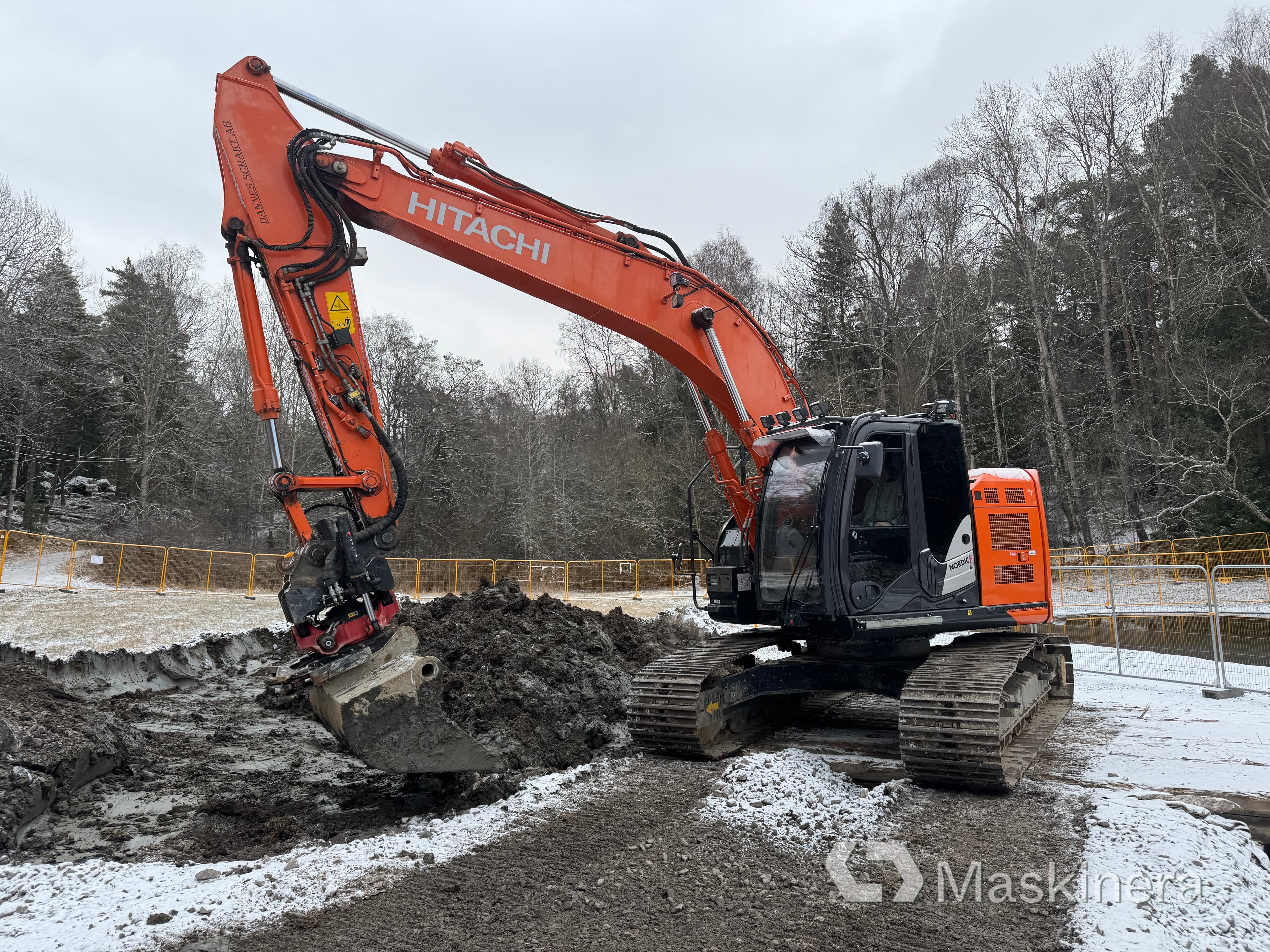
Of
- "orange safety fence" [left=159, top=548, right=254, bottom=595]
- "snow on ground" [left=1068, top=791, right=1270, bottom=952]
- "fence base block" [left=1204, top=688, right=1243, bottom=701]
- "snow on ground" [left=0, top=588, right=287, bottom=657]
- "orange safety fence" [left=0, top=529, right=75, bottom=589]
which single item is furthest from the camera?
"orange safety fence" [left=159, top=548, right=254, bottom=595]

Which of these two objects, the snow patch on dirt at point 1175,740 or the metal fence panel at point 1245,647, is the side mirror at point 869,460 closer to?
the snow patch on dirt at point 1175,740

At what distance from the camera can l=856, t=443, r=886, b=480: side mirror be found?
5.46 m

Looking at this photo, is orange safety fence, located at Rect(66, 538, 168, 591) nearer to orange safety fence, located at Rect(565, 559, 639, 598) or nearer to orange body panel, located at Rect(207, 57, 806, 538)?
orange safety fence, located at Rect(565, 559, 639, 598)

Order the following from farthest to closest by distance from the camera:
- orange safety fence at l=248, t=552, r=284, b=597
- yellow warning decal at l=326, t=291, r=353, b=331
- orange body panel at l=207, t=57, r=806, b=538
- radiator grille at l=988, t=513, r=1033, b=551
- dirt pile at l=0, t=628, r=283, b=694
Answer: orange safety fence at l=248, t=552, r=284, b=597, dirt pile at l=0, t=628, r=283, b=694, radiator grille at l=988, t=513, r=1033, b=551, yellow warning decal at l=326, t=291, r=353, b=331, orange body panel at l=207, t=57, r=806, b=538

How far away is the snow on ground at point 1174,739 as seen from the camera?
5305 mm

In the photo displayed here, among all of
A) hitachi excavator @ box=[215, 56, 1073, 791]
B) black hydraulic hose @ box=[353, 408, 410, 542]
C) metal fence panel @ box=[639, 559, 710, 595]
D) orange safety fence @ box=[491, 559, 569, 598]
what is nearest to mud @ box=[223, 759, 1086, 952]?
hitachi excavator @ box=[215, 56, 1073, 791]

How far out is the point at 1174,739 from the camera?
260 inches

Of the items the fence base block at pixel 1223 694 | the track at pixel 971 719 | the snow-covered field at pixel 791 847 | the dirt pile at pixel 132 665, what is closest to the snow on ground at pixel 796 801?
the snow-covered field at pixel 791 847

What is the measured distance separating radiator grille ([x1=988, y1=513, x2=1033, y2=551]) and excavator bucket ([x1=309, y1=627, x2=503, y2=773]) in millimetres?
4211

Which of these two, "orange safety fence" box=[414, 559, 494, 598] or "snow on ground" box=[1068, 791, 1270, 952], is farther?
"orange safety fence" box=[414, 559, 494, 598]

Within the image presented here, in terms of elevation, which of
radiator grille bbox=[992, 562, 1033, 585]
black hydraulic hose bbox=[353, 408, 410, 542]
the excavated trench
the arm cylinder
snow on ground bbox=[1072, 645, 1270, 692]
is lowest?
snow on ground bbox=[1072, 645, 1270, 692]

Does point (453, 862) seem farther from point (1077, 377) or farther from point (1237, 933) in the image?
point (1077, 377)

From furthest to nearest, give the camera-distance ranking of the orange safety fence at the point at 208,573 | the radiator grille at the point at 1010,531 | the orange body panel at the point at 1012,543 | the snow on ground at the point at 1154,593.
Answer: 1. the orange safety fence at the point at 208,573
2. the snow on ground at the point at 1154,593
3. the radiator grille at the point at 1010,531
4. the orange body panel at the point at 1012,543

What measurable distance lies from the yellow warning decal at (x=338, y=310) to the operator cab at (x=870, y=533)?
3.24m
